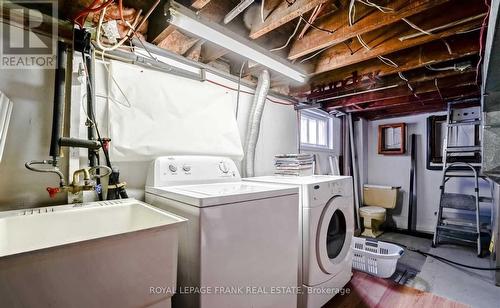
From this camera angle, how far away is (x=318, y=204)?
1.64 meters

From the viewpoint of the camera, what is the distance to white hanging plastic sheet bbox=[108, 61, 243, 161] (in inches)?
54.3

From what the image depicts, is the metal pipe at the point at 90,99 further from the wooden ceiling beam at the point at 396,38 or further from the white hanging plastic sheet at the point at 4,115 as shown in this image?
the wooden ceiling beam at the point at 396,38

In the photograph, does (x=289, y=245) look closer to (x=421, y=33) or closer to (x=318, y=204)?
(x=318, y=204)

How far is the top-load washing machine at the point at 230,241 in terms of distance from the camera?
96 centimetres

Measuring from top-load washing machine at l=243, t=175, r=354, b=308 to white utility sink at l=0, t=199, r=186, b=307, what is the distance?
3.24 feet

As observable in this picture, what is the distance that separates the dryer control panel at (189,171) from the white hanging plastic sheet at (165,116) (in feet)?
0.39

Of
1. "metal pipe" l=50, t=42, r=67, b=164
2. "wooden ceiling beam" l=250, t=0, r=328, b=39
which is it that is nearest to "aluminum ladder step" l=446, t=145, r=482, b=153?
"wooden ceiling beam" l=250, t=0, r=328, b=39

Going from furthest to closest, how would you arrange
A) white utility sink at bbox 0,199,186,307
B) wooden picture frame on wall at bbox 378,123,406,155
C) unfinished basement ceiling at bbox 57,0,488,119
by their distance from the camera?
wooden picture frame on wall at bbox 378,123,406,155 < unfinished basement ceiling at bbox 57,0,488,119 < white utility sink at bbox 0,199,186,307

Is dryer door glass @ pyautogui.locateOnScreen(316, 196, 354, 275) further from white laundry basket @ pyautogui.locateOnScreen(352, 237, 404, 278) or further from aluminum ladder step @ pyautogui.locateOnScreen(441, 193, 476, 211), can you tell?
aluminum ladder step @ pyautogui.locateOnScreen(441, 193, 476, 211)

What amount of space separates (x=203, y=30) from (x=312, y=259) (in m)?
1.63

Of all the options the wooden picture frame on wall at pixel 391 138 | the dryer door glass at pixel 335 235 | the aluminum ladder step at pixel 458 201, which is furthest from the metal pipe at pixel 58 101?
the wooden picture frame on wall at pixel 391 138

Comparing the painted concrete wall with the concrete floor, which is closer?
the concrete floor

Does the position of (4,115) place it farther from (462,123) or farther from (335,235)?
(462,123)

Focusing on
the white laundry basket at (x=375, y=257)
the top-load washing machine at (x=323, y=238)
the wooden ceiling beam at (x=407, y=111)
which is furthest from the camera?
the wooden ceiling beam at (x=407, y=111)
